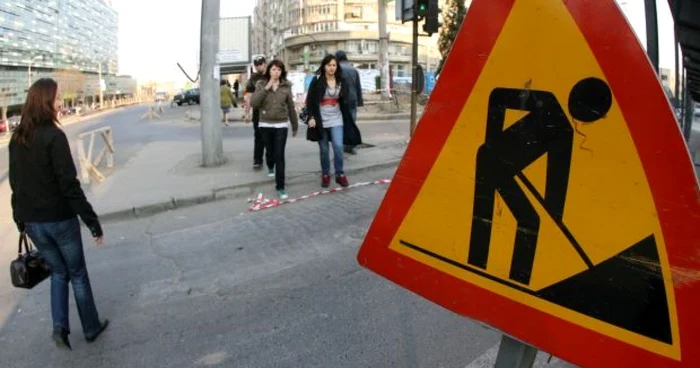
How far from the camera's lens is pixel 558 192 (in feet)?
4.32

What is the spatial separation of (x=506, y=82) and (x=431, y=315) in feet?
8.24

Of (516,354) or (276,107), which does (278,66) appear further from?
(516,354)

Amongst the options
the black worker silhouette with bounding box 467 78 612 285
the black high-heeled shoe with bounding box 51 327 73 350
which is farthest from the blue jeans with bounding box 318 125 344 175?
the black worker silhouette with bounding box 467 78 612 285

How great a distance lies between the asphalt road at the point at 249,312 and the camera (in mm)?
3209

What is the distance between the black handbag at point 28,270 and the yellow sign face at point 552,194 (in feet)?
9.81

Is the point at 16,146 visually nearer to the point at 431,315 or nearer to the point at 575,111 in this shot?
the point at 431,315

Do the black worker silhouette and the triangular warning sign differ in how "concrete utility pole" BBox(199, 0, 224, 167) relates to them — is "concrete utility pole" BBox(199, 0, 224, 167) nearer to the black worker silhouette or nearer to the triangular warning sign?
the triangular warning sign

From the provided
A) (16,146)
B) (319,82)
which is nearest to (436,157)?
(16,146)

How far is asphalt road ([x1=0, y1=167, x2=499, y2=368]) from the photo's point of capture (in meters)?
3.21

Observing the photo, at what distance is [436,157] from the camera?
1562 millimetres

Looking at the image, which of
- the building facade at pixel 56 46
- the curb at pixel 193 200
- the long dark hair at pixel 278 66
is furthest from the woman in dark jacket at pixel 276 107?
the building facade at pixel 56 46

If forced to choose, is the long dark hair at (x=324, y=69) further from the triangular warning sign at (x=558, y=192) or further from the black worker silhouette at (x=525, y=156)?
the black worker silhouette at (x=525, y=156)

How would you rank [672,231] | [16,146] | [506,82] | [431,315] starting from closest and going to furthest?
1. [672,231]
2. [506,82]
3. [16,146]
4. [431,315]

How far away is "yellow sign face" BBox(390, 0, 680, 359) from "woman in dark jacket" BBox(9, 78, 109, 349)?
2635mm
